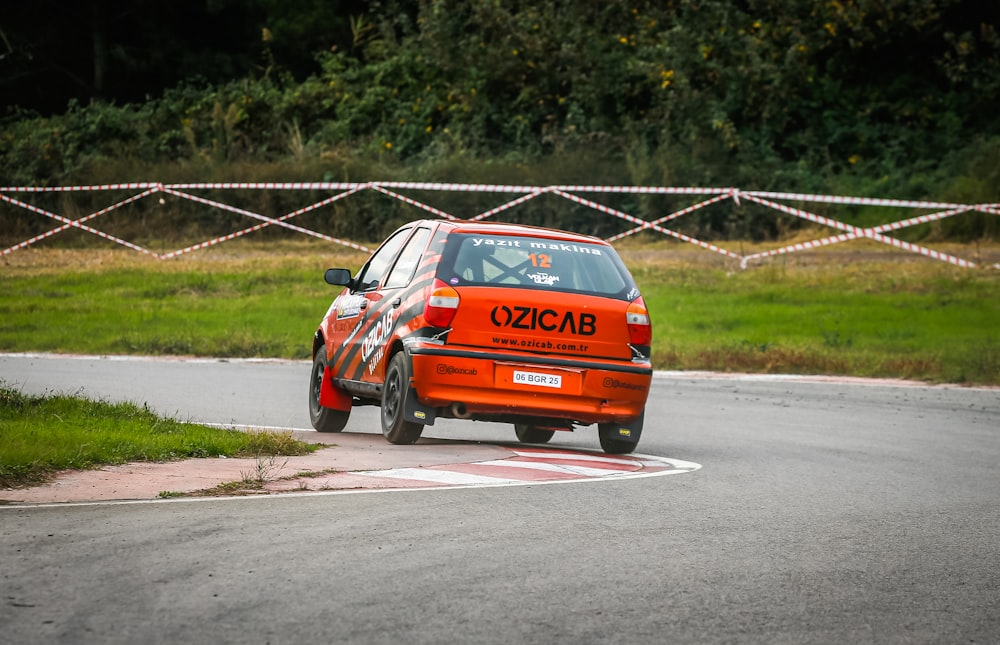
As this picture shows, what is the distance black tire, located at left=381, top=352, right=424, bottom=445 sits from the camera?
12094mm

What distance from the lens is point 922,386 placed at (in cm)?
2002

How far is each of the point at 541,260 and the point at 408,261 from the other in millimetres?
1115

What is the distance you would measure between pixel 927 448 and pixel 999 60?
96.2 feet

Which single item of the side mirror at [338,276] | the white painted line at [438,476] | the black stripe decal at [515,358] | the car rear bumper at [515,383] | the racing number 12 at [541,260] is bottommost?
the white painted line at [438,476]

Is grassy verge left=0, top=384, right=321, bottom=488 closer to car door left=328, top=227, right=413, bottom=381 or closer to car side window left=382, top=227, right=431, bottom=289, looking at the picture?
car door left=328, top=227, right=413, bottom=381

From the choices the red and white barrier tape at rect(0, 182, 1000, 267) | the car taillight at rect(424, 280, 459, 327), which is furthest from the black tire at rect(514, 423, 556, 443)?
the red and white barrier tape at rect(0, 182, 1000, 267)

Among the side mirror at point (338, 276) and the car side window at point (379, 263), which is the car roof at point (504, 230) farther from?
the side mirror at point (338, 276)

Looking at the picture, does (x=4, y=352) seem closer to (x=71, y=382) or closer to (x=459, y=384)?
(x=71, y=382)

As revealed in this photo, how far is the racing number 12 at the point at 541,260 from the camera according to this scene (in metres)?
12.4

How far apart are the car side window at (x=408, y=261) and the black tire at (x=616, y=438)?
1.81m

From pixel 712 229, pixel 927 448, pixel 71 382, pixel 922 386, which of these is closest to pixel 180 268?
pixel 712 229

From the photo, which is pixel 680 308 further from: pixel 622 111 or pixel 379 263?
pixel 622 111

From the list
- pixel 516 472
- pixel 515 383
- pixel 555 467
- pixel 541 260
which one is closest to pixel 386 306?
pixel 541 260

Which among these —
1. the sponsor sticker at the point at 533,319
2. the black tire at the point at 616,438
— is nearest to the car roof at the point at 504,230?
the sponsor sticker at the point at 533,319
